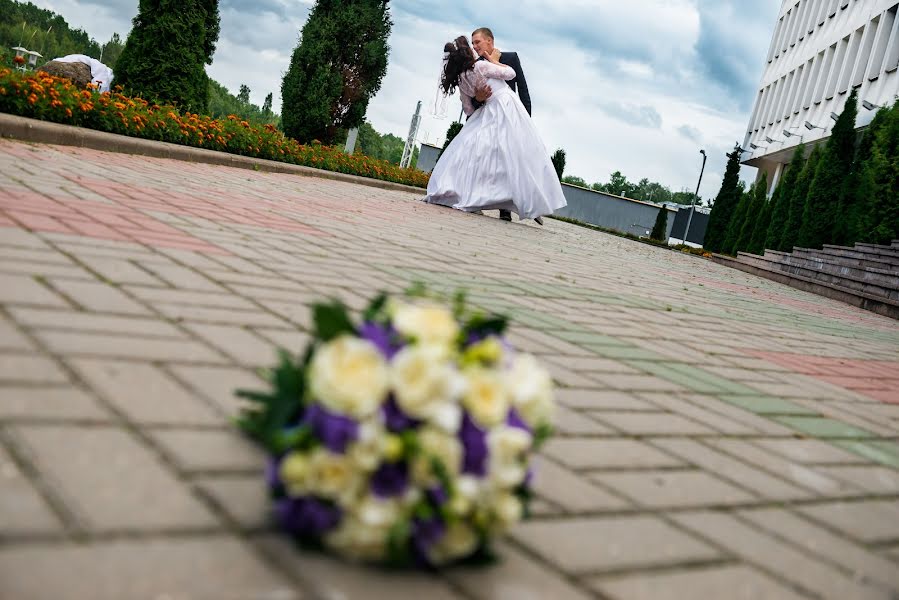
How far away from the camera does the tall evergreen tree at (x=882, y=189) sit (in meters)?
17.4

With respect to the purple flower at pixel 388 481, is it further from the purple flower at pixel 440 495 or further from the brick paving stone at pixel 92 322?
the brick paving stone at pixel 92 322

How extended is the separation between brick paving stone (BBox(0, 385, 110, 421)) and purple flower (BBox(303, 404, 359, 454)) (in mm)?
645

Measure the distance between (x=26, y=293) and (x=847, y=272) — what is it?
15.2 meters

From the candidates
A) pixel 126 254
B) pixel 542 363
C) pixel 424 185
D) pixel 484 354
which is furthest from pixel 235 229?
pixel 424 185

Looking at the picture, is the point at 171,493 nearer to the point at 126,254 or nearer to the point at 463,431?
the point at 463,431

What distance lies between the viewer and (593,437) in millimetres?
2537

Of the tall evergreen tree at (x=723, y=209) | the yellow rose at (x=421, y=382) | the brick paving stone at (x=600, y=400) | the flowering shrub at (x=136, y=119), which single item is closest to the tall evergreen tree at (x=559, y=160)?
the tall evergreen tree at (x=723, y=209)

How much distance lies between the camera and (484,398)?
1446mm

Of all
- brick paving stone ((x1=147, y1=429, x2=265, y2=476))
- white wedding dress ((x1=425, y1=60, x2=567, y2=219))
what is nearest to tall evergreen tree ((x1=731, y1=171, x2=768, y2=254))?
white wedding dress ((x1=425, y1=60, x2=567, y2=219))

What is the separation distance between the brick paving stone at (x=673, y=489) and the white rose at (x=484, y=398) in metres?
0.79

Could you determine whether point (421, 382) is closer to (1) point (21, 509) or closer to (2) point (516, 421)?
(2) point (516, 421)

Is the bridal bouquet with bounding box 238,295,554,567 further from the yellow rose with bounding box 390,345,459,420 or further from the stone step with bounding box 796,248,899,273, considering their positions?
the stone step with bounding box 796,248,899,273

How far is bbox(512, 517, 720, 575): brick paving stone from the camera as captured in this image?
5.57 ft

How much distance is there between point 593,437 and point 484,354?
110 centimetres
